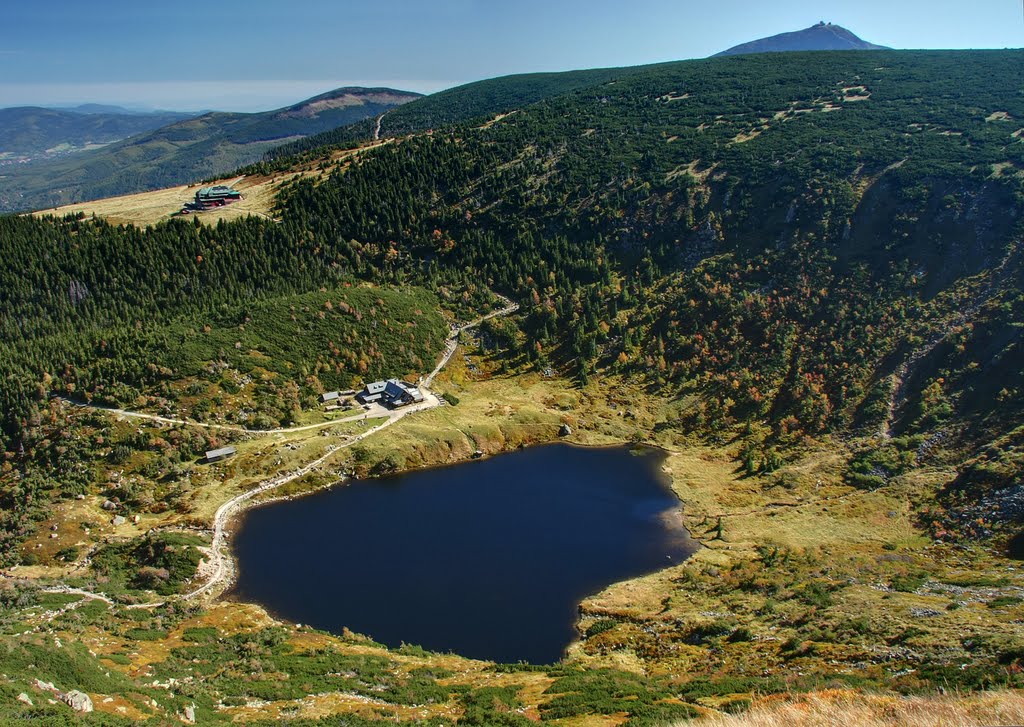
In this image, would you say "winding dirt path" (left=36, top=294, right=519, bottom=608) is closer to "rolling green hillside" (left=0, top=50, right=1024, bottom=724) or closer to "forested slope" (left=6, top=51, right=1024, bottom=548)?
"rolling green hillside" (left=0, top=50, right=1024, bottom=724)

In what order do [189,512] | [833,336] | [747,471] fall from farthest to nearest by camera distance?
[833,336]
[747,471]
[189,512]

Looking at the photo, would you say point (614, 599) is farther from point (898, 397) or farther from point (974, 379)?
point (974, 379)

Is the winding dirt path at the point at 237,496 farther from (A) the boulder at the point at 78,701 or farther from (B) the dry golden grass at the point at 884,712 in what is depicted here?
(B) the dry golden grass at the point at 884,712

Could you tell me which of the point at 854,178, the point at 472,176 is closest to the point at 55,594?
the point at 472,176

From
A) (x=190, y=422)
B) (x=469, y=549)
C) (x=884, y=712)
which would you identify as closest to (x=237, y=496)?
(x=190, y=422)

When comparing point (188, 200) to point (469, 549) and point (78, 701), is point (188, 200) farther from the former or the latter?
point (78, 701)

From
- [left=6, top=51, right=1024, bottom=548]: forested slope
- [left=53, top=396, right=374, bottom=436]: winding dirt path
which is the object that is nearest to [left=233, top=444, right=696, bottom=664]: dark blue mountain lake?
[left=53, top=396, right=374, bottom=436]: winding dirt path
